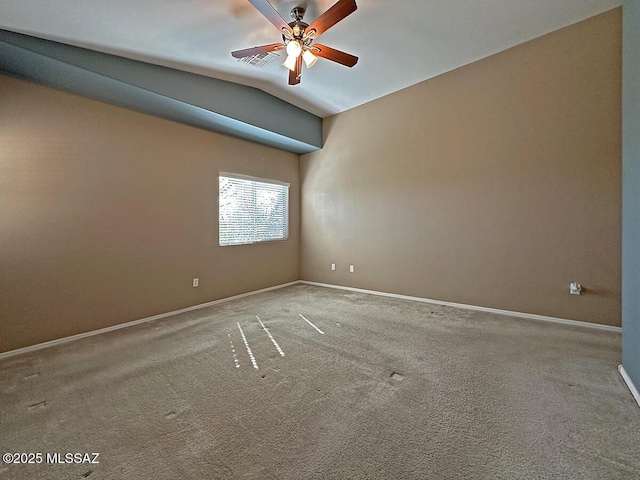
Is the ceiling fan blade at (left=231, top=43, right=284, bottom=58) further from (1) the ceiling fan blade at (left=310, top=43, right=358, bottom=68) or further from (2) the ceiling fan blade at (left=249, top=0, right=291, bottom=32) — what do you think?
(1) the ceiling fan blade at (left=310, top=43, right=358, bottom=68)

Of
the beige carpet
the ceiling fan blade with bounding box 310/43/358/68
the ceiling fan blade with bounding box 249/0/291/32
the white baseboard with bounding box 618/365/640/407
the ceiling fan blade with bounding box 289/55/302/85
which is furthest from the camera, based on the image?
the ceiling fan blade with bounding box 289/55/302/85

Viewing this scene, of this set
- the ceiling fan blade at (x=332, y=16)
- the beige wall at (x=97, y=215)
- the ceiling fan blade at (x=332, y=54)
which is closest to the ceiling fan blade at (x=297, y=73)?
the ceiling fan blade at (x=332, y=54)

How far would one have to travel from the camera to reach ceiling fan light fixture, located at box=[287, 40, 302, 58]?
2.29 metres

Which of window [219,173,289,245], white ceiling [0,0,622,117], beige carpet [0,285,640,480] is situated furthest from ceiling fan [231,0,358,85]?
beige carpet [0,285,640,480]

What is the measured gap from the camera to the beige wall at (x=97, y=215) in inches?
93.4

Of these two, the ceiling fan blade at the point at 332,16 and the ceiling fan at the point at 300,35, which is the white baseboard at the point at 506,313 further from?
the ceiling fan blade at the point at 332,16

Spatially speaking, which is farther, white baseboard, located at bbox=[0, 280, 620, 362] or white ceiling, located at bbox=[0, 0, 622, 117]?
white baseboard, located at bbox=[0, 280, 620, 362]

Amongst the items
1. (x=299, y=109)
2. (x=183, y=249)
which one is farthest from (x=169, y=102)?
(x=299, y=109)

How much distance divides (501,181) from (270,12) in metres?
3.12

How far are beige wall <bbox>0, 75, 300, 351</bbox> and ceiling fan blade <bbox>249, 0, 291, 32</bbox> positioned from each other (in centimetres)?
210

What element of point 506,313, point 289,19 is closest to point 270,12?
point 289,19

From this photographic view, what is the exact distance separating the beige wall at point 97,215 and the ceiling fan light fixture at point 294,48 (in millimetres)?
1999

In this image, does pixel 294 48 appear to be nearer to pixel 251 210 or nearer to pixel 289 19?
pixel 289 19

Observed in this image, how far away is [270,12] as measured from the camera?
1968 mm
